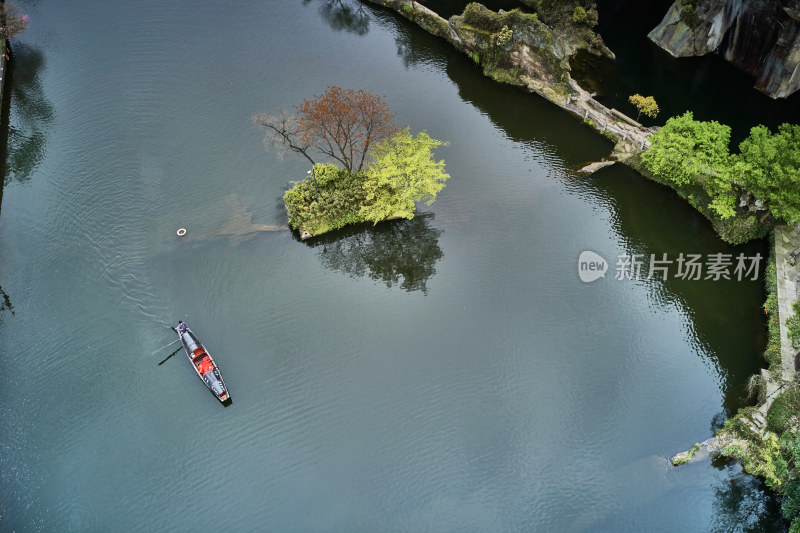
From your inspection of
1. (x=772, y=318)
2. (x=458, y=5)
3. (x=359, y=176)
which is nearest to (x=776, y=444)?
(x=772, y=318)

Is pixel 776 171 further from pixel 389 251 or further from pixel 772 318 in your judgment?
pixel 389 251

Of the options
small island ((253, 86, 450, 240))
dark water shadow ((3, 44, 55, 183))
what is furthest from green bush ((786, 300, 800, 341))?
dark water shadow ((3, 44, 55, 183))

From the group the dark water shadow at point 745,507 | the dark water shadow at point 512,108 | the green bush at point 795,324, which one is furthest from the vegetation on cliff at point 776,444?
the dark water shadow at point 512,108

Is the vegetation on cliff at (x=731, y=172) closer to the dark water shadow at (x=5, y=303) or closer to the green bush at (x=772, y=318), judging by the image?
the green bush at (x=772, y=318)

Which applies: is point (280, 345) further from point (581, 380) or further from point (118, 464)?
point (581, 380)

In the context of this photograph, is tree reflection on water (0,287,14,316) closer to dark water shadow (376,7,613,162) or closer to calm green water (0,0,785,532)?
calm green water (0,0,785,532)

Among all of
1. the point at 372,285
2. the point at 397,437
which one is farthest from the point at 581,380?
the point at 372,285
